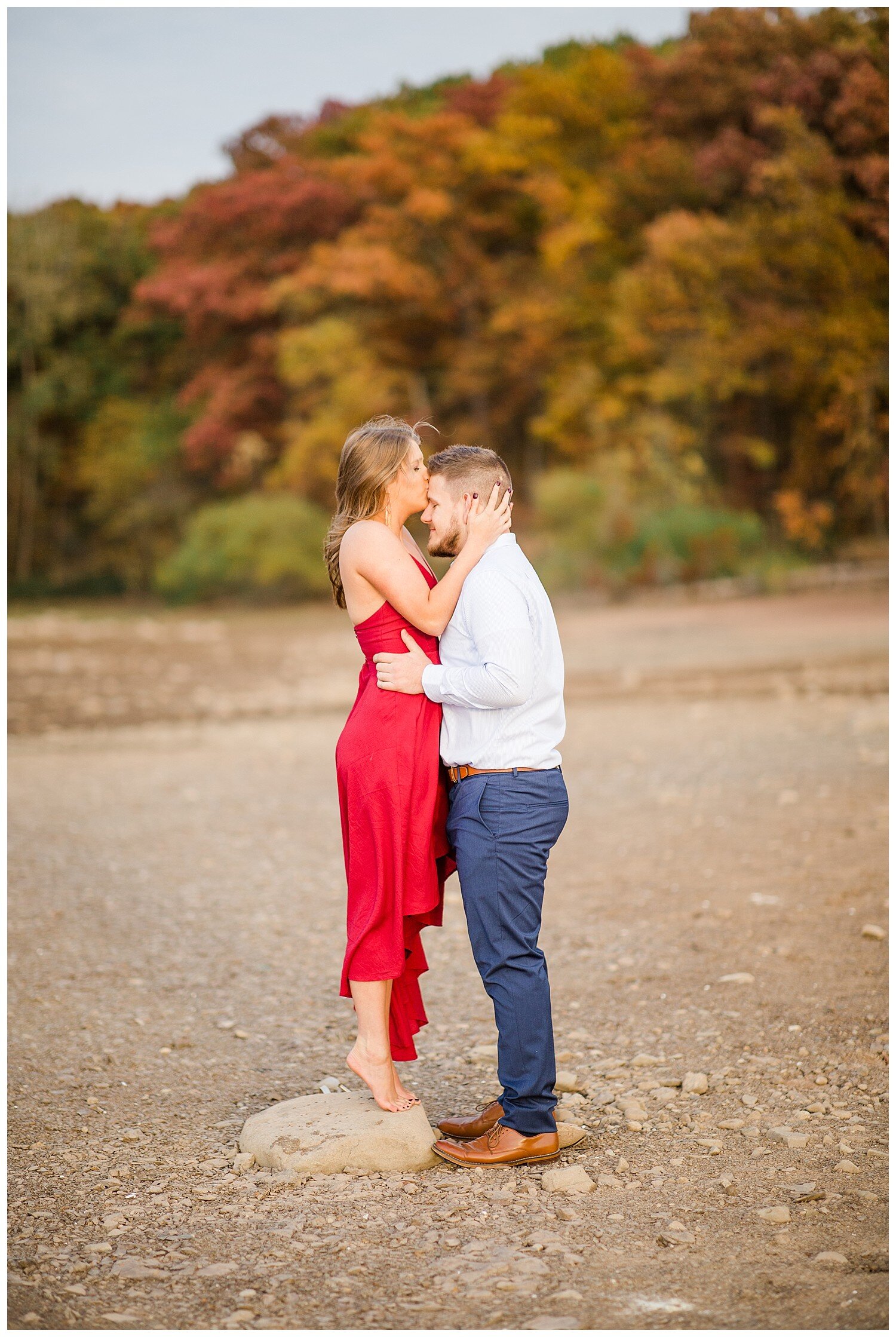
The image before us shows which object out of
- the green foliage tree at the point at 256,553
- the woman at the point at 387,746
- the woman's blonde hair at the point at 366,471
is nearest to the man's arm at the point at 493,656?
the woman at the point at 387,746

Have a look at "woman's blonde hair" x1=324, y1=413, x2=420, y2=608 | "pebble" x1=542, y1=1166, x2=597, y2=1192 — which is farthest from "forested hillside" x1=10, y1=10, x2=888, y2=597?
"pebble" x1=542, y1=1166, x2=597, y2=1192

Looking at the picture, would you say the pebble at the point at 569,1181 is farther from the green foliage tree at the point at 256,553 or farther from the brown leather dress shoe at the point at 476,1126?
the green foliage tree at the point at 256,553

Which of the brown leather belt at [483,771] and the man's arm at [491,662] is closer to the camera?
the man's arm at [491,662]

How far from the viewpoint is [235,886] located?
6.28 metres

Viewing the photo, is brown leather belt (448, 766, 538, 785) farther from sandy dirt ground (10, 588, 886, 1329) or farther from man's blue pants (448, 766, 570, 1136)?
sandy dirt ground (10, 588, 886, 1329)

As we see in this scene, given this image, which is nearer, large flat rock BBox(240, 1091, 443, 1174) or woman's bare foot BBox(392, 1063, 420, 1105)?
large flat rock BBox(240, 1091, 443, 1174)

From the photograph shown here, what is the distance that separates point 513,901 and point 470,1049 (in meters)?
1.25

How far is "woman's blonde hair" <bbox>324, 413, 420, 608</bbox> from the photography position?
10.9ft

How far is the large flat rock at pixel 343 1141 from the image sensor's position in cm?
326

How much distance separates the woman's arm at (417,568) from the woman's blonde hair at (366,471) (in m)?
0.10

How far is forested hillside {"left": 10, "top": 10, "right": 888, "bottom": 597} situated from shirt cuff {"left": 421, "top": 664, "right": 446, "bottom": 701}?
1728cm

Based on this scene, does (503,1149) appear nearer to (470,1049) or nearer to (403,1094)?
(403,1094)

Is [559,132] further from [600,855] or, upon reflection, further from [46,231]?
[600,855]

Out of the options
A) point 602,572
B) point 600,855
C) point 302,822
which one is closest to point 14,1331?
point 600,855
